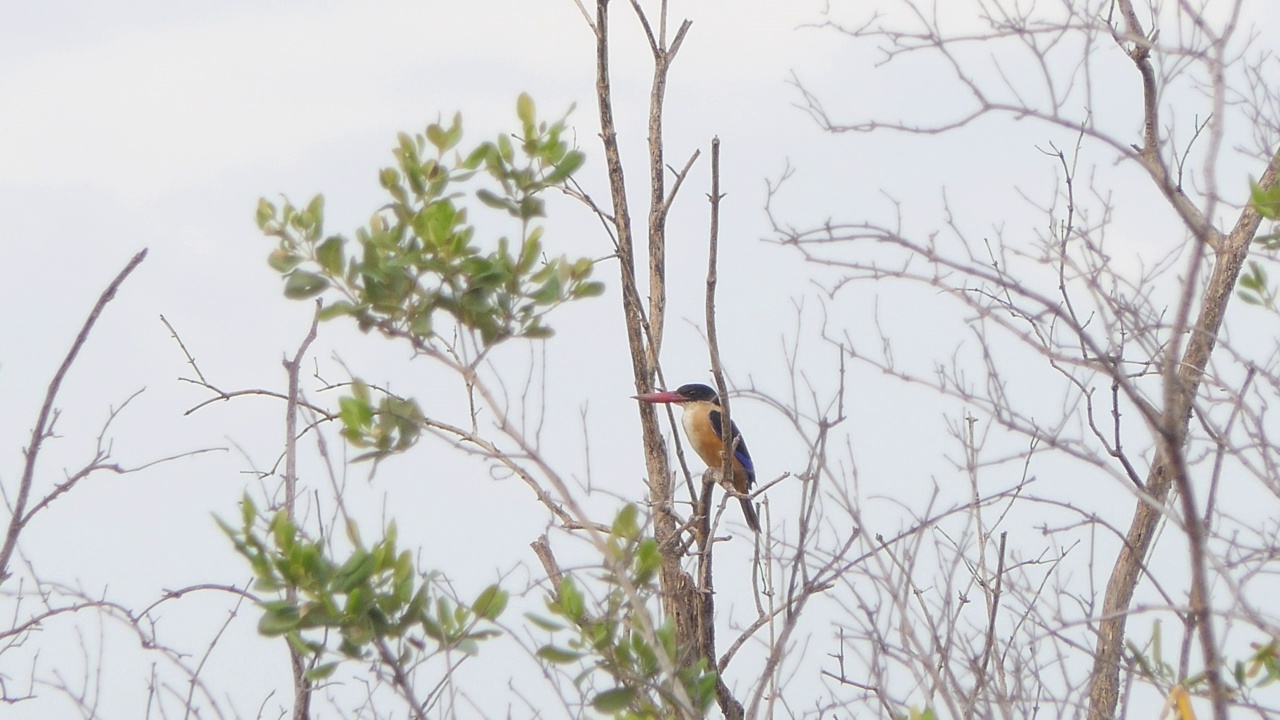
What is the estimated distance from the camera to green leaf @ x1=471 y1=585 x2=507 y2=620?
2584 millimetres

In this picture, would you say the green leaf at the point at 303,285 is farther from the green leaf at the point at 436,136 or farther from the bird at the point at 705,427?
the bird at the point at 705,427

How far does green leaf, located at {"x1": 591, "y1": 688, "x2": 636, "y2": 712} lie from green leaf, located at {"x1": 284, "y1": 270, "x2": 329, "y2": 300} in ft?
3.35

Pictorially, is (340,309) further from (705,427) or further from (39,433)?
(705,427)

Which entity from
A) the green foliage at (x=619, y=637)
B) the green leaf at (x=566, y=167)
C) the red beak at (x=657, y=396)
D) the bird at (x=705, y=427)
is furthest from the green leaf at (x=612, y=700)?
the bird at (x=705, y=427)

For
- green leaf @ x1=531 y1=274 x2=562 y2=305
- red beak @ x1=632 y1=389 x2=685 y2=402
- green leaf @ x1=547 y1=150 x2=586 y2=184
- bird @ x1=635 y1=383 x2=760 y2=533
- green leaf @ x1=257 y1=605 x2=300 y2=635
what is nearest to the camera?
green leaf @ x1=257 y1=605 x2=300 y2=635

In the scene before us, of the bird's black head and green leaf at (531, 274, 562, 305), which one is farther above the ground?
the bird's black head

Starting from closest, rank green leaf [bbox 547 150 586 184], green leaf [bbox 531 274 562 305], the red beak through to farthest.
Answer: green leaf [bbox 531 274 562 305]
green leaf [bbox 547 150 586 184]
the red beak

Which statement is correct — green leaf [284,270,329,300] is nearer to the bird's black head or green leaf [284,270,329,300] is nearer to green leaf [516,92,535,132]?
green leaf [516,92,535,132]

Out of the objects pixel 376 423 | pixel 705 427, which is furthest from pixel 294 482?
pixel 705 427

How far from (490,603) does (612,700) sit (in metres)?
0.34

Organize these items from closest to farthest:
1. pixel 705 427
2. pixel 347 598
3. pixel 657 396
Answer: pixel 347 598 → pixel 657 396 → pixel 705 427

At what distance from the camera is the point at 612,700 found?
8.98ft

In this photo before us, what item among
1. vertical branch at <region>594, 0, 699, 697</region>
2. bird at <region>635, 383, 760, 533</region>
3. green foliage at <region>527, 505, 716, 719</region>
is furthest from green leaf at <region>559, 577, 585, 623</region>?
bird at <region>635, 383, 760, 533</region>

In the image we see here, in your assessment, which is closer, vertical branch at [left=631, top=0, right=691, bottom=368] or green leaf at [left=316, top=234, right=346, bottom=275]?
green leaf at [left=316, top=234, right=346, bottom=275]
